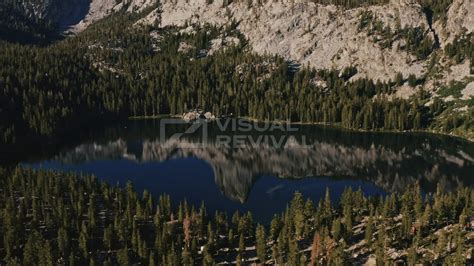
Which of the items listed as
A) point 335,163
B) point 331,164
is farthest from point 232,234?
point 335,163

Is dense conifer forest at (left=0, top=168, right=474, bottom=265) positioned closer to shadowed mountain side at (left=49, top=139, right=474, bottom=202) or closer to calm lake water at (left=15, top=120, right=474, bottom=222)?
calm lake water at (left=15, top=120, right=474, bottom=222)

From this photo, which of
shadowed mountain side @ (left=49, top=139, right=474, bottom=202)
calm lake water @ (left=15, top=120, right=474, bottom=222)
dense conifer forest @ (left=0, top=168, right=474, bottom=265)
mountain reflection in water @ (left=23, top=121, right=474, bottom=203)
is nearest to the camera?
dense conifer forest @ (left=0, top=168, right=474, bottom=265)

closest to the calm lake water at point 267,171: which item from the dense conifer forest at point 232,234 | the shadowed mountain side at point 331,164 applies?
the shadowed mountain side at point 331,164

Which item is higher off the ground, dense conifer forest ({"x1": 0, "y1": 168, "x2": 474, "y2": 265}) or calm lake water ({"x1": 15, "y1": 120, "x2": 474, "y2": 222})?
calm lake water ({"x1": 15, "y1": 120, "x2": 474, "y2": 222})

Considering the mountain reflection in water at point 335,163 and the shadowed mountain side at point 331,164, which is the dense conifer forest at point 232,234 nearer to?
the mountain reflection in water at point 335,163

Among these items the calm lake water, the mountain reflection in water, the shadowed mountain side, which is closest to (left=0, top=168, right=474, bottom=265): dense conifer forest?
the calm lake water
